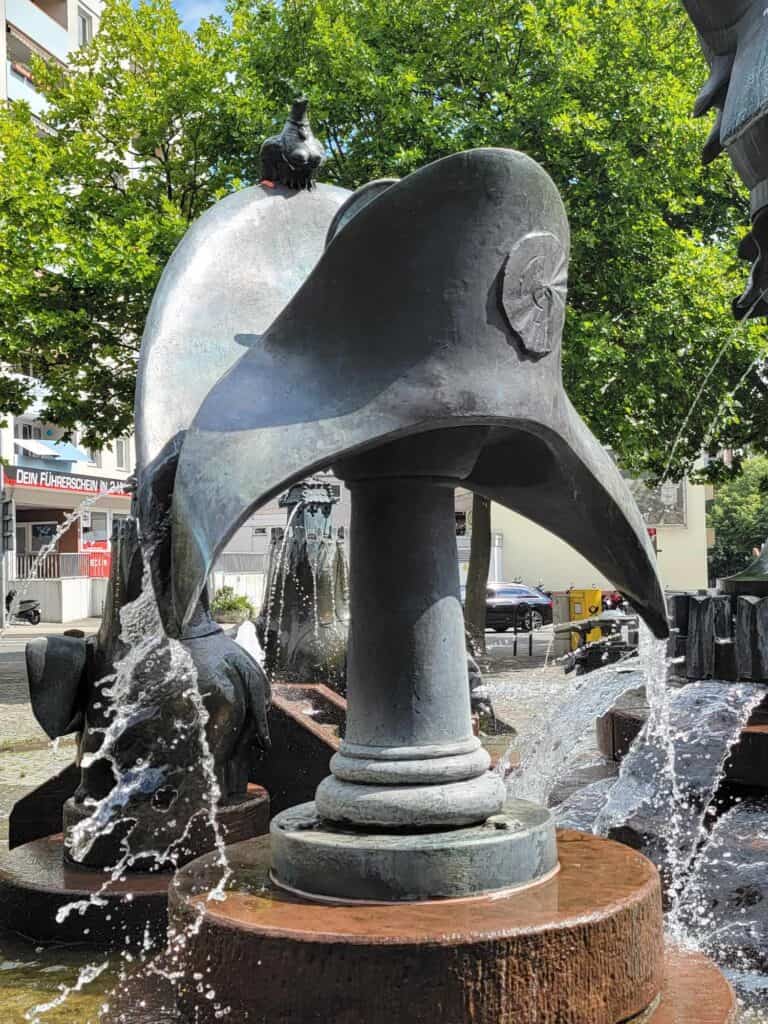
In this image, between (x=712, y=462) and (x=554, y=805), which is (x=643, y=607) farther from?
(x=712, y=462)

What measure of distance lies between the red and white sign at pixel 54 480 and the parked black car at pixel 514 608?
11.2 m

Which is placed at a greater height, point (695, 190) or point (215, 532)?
point (695, 190)

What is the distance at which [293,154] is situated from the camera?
3.60 m

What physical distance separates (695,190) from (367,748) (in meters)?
16.9

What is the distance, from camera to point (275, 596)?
986 centimetres

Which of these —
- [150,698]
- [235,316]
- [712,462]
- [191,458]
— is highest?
[712,462]

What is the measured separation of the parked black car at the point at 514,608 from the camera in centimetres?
2705

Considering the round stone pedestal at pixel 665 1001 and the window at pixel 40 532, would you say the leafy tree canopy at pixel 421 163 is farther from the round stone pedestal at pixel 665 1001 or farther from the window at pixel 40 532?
the window at pixel 40 532

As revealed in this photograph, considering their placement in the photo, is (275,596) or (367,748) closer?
(367,748)

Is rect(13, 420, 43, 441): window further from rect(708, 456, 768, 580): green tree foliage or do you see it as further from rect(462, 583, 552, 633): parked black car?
rect(708, 456, 768, 580): green tree foliage

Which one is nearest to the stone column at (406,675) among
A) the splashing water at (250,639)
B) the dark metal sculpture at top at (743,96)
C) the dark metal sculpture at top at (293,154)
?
the dark metal sculpture at top at (293,154)

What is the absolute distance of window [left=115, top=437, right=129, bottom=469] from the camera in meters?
43.0

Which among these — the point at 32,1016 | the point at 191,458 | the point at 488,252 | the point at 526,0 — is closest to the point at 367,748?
the point at 191,458

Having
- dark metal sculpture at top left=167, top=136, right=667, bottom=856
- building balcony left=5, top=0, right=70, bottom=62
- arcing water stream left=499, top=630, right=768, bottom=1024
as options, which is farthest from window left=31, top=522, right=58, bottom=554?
dark metal sculpture at top left=167, top=136, right=667, bottom=856
